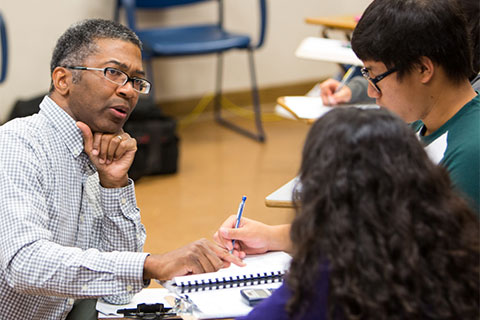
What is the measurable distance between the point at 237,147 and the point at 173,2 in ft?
3.38

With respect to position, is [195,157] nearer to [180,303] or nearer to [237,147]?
[237,147]

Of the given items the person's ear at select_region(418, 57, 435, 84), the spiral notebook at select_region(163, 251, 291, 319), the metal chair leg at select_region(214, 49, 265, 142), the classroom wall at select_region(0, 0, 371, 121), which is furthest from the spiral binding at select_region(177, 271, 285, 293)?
the metal chair leg at select_region(214, 49, 265, 142)

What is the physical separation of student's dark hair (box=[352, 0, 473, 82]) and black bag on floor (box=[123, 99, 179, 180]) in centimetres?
261

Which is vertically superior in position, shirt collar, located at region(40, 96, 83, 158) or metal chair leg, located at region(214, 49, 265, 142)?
shirt collar, located at region(40, 96, 83, 158)

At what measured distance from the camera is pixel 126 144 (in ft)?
5.53

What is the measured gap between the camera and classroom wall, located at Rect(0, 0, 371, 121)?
13.7ft

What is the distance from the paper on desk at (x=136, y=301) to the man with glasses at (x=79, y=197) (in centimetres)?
2

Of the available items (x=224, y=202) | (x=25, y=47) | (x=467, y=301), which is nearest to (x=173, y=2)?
(x=25, y=47)

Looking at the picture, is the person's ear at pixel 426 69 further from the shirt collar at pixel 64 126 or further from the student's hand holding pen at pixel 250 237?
the shirt collar at pixel 64 126

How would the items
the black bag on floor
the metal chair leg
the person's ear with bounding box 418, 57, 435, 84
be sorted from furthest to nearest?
the metal chair leg < the black bag on floor < the person's ear with bounding box 418, 57, 435, 84

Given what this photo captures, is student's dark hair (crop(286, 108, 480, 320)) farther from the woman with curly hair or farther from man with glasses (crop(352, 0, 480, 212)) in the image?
man with glasses (crop(352, 0, 480, 212))

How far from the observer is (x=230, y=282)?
141 centimetres

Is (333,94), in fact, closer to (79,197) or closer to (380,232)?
(79,197)

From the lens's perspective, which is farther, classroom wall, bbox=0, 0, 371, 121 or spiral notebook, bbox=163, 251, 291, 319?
classroom wall, bbox=0, 0, 371, 121
